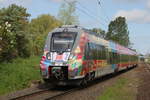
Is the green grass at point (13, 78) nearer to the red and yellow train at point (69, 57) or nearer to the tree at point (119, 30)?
the red and yellow train at point (69, 57)

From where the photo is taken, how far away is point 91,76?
1573 centimetres

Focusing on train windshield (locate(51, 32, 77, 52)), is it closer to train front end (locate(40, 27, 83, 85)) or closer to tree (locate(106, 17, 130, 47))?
train front end (locate(40, 27, 83, 85))

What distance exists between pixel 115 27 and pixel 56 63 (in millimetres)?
85201

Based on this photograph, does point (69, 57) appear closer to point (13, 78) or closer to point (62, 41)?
point (62, 41)

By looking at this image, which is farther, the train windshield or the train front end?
the train windshield

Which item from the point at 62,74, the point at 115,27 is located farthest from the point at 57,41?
the point at 115,27

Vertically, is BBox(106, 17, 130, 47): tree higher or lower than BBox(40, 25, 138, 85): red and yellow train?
higher

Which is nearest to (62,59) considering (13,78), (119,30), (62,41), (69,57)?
(69,57)

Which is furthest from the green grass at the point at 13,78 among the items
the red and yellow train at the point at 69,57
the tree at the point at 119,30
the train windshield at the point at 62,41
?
the tree at the point at 119,30

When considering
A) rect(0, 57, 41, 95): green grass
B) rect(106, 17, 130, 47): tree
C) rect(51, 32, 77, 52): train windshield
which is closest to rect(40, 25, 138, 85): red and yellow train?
rect(51, 32, 77, 52): train windshield

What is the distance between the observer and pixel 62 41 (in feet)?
46.8

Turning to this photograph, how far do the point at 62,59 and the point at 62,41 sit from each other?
47.2 inches

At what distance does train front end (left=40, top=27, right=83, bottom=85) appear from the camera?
43.8ft

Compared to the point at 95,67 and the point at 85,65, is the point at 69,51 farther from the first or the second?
the point at 95,67
